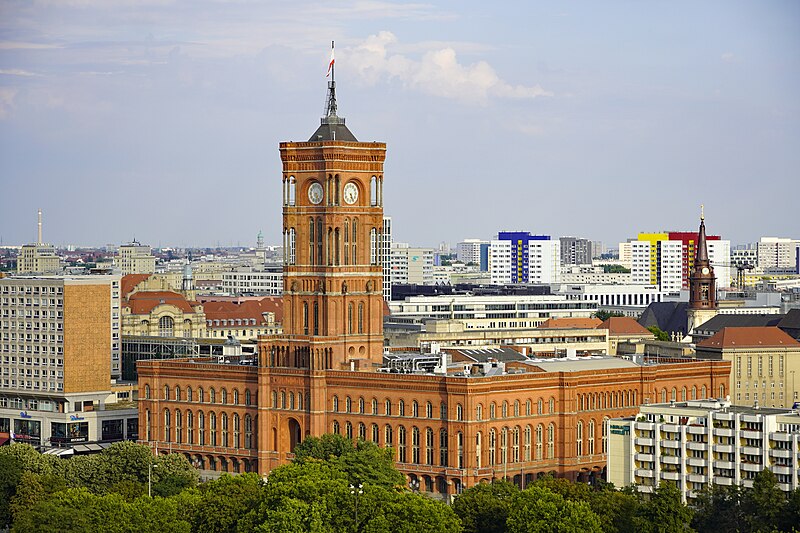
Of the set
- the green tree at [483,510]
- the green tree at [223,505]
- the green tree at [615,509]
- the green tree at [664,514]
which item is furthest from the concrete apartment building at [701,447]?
the green tree at [223,505]

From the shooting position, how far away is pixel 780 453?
Result: 13738 cm

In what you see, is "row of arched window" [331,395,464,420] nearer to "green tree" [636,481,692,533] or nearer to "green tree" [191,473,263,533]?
"green tree" [191,473,263,533]

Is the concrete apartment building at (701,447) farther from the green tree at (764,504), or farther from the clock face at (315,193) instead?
the clock face at (315,193)

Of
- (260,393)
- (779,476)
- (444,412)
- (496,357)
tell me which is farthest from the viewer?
(496,357)

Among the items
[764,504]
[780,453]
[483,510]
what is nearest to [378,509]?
[483,510]

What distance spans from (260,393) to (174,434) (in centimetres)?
1204

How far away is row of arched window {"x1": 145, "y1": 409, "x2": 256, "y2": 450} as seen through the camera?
567ft

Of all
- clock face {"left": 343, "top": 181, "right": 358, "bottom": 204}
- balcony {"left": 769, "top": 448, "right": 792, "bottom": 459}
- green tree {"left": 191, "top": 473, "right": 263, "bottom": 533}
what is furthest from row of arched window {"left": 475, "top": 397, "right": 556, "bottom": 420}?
balcony {"left": 769, "top": 448, "right": 792, "bottom": 459}

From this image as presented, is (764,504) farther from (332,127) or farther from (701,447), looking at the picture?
(332,127)

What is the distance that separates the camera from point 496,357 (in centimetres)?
18200

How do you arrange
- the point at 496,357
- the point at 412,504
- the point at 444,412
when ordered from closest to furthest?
the point at 412,504 → the point at 444,412 → the point at 496,357

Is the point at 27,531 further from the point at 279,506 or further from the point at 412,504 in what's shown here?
the point at 412,504

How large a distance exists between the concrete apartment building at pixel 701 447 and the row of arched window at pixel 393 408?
15379 millimetres

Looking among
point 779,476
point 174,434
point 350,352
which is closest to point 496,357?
point 350,352
